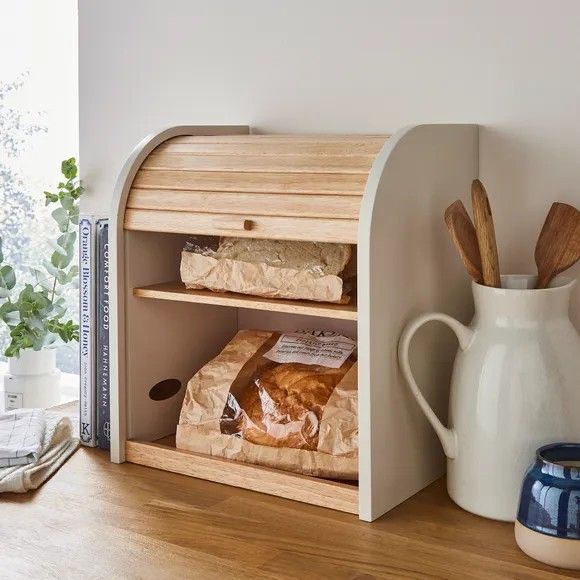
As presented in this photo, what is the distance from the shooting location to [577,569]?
1068 millimetres

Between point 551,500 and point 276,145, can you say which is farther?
point 276,145

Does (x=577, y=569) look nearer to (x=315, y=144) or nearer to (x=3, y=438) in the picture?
(x=315, y=144)

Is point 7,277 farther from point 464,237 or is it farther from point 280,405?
point 464,237

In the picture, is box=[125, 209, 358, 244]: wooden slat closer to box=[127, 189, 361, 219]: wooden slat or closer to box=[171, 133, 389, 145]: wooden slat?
box=[127, 189, 361, 219]: wooden slat

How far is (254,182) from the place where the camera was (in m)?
1.30

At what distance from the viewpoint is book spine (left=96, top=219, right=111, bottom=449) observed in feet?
4.82

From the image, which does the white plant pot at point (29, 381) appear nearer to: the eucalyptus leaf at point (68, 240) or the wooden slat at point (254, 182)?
the eucalyptus leaf at point (68, 240)

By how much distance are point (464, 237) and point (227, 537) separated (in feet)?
1.52

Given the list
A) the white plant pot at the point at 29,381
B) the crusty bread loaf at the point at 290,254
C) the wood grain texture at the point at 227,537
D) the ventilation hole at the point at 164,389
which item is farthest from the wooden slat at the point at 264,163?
the white plant pot at the point at 29,381

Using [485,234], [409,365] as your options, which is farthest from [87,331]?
[485,234]

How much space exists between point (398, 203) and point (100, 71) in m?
0.83

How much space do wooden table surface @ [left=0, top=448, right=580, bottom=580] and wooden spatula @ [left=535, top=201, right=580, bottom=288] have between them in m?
0.32

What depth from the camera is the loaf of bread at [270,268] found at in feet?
4.19

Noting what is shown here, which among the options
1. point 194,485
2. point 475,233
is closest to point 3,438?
point 194,485
